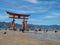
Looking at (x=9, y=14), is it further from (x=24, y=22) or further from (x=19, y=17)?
(x=24, y=22)

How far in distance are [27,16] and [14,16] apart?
5.25m

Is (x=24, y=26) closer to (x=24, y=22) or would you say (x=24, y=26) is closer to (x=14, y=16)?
(x=24, y=22)

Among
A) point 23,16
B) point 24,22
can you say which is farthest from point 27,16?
point 24,22

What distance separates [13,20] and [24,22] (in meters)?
6.30

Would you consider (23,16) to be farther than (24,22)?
No

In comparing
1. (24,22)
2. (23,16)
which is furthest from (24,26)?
(23,16)

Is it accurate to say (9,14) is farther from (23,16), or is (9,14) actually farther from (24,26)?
(24,26)

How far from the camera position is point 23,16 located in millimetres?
77188

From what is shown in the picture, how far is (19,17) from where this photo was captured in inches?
3036

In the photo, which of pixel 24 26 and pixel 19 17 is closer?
pixel 19 17

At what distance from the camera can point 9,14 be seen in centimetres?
7294

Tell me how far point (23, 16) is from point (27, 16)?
5.90ft

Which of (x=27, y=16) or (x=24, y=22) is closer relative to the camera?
(x=27, y=16)

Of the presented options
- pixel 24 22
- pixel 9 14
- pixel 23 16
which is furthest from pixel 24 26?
pixel 9 14
